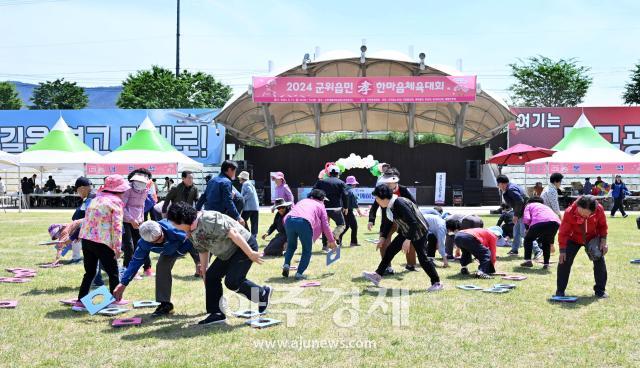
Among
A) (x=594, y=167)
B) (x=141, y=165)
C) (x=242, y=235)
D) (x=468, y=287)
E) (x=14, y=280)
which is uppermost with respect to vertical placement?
(x=594, y=167)

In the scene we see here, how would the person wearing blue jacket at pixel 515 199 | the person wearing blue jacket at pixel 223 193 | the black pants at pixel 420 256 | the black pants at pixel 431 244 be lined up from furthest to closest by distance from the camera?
the person wearing blue jacket at pixel 515 199
the black pants at pixel 431 244
the person wearing blue jacket at pixel 223 193
the black pants at pixel 420 256

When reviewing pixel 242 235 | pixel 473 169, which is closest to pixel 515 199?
pixel 242 235

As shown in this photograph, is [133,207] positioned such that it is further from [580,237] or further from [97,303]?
[580,237]

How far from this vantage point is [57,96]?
208ft

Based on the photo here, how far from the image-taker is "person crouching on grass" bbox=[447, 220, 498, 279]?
29.0 ft

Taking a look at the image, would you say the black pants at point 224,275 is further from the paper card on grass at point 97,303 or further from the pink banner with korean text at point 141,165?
the pink banner with korean text at point 141,165

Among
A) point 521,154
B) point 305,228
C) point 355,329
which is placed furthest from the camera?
point 521,154

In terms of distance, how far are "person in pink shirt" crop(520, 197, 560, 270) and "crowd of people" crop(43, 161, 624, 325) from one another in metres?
0.01

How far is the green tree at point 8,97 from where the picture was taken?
68.6m

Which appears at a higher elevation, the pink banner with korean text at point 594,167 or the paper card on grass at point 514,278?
the pink banner with korean text at point 594,167

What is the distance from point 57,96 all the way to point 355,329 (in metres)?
64.1

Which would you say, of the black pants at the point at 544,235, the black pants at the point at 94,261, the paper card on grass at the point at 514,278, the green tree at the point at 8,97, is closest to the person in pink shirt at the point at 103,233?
the black pants at the point at 94,261

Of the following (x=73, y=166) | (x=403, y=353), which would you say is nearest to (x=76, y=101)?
(x=73, y=166)

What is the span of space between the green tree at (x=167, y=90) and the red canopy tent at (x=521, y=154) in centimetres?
3299
